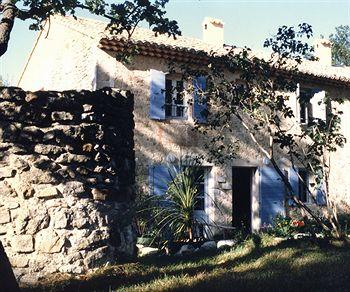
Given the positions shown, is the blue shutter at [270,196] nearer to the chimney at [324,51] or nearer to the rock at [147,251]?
the rock at [147,251]

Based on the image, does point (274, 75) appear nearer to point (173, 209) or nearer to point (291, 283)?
point (173, 209)

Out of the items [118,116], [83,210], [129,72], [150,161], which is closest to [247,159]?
[150,161]

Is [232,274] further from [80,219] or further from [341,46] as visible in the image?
[341,46]

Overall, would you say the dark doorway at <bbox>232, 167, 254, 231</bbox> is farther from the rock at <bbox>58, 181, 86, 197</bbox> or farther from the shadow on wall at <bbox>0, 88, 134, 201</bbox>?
the rock at <bbox>58, 181, 86, 197</bbox>

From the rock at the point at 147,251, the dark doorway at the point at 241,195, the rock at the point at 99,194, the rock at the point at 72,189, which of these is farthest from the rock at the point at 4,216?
the dark doorway at the point at 241,195

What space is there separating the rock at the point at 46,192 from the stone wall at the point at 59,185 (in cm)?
1

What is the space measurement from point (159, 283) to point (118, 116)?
2.35 meters

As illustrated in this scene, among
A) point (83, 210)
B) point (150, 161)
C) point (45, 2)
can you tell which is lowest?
point (83, 210)

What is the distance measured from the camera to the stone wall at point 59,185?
4859mm

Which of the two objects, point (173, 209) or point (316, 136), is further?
point (173, 209)

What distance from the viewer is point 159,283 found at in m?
4.51

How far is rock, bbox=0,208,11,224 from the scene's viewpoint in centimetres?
483

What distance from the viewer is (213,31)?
1433 centimetres

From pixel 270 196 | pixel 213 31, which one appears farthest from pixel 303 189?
pixel 213 31
